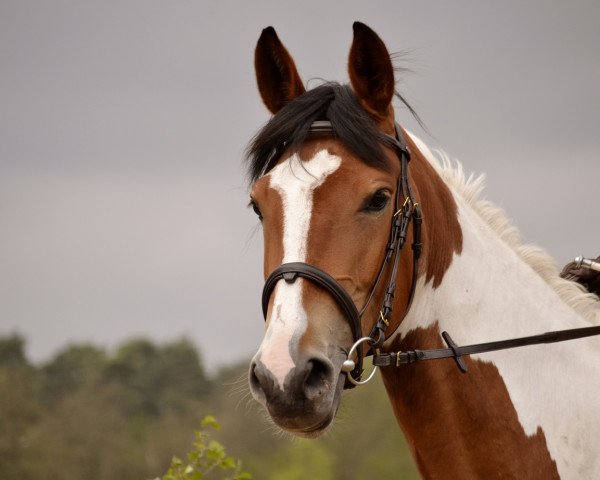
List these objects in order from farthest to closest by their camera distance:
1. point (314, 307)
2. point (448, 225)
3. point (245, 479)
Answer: point (245, 479) < point (448, 225) < point (314, 307)

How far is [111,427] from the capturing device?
222ft

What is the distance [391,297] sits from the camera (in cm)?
486

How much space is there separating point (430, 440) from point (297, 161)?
1.78m

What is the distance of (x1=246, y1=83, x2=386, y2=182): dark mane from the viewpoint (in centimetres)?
500

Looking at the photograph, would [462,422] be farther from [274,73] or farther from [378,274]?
[274,73]

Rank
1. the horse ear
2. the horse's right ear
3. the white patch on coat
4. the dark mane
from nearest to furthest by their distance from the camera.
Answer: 1. the white patch on coat
2. the dark mane
3. the horse ear
4. the horse's right ear

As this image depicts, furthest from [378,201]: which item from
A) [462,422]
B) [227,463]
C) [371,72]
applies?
[227,463]

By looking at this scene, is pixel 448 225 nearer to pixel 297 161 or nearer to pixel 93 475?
pixel 297 161

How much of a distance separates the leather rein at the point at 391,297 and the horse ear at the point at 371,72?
22 centimetres

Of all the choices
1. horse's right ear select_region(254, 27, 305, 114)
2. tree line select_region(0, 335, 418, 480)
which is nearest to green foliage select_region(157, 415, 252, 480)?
horse's right ear select_region(254, 27, 305, 114)

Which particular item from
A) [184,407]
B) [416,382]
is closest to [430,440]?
[416,382]

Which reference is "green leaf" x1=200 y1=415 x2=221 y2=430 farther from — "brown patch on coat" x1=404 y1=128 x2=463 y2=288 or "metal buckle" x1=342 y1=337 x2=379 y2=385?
"brown patch on coat" x1=404 y1=128 x2=463 y2=288

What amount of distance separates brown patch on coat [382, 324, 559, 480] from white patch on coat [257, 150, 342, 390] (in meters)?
1.00

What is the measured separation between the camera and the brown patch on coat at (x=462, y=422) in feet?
16.4
